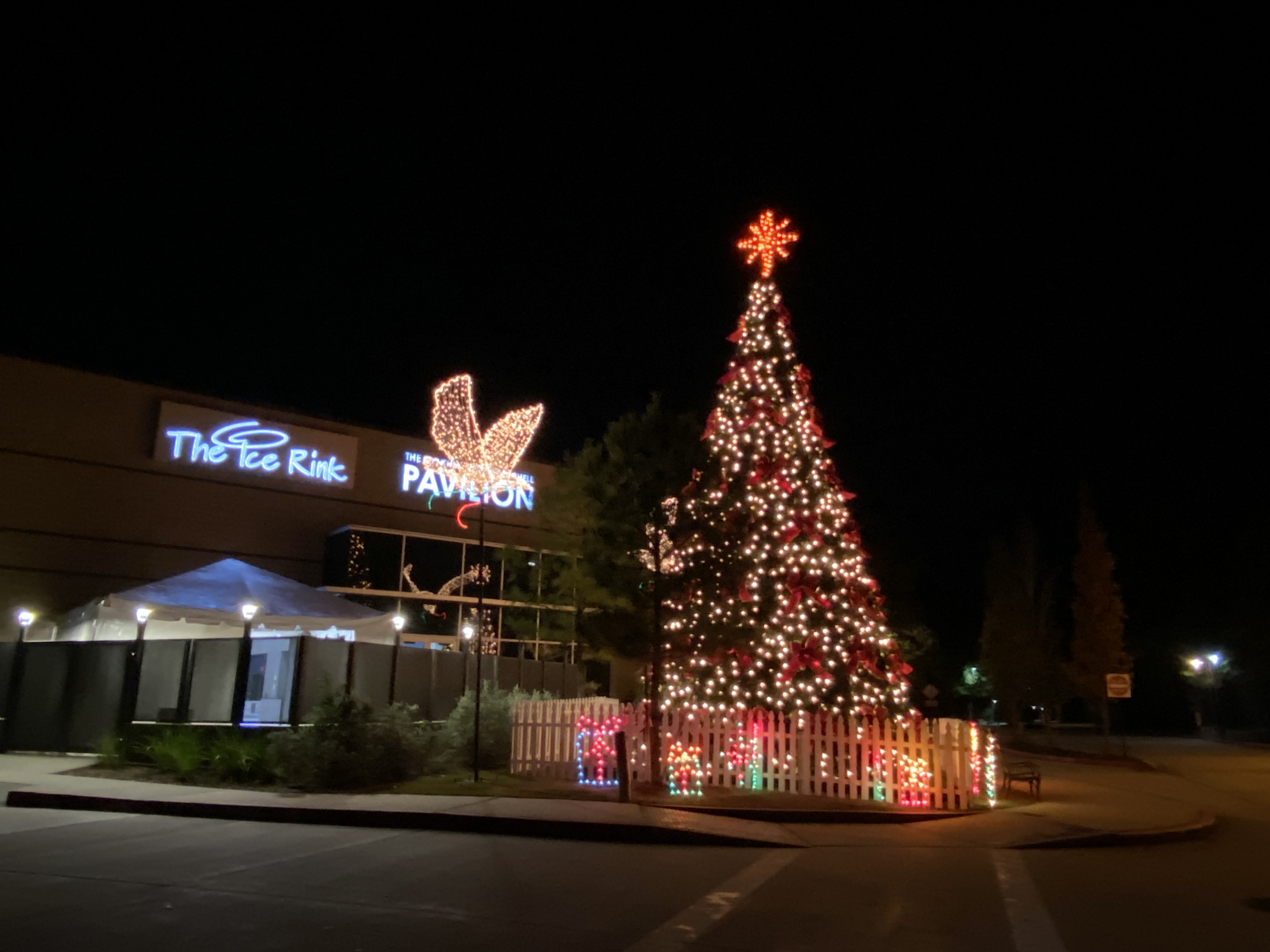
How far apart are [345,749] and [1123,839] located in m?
9.98

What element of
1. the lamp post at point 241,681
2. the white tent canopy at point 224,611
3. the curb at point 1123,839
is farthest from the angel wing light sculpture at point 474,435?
the curb at point 1123,839

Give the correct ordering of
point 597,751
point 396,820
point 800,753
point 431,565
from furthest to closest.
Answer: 1. point 431,565
2. point 597,751
3. point 800,753
4. point 396,820

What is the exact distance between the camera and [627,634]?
1527 centimetres

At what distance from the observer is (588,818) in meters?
11.2

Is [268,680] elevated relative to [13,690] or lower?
elevated

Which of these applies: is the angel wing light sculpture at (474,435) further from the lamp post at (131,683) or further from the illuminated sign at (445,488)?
the lamp post at (131,683)

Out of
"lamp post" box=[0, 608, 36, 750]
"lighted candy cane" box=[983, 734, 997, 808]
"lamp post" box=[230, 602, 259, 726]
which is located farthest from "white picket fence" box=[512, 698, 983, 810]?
"lamp post" box=[0, 608, 36, 750]

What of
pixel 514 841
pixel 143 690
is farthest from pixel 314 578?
pixel 514 841

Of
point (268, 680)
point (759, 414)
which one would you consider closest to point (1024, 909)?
point (759, 414)

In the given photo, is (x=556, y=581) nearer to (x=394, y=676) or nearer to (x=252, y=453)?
(x=394, y=676)

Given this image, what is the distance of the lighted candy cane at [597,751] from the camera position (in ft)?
49.6

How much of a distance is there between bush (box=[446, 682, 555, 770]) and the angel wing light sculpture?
3.63 m

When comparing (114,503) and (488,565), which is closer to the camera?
(114,503)

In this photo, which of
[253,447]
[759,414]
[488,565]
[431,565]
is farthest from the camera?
[488,565]
